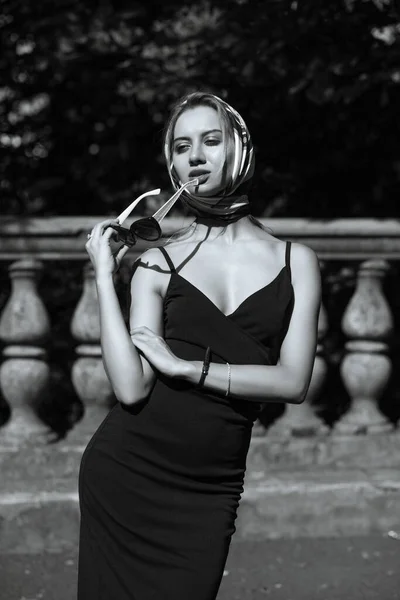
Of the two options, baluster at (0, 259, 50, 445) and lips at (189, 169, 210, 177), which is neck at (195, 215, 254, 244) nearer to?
lips at (189, 169, 210, 177)

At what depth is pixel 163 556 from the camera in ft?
7.77

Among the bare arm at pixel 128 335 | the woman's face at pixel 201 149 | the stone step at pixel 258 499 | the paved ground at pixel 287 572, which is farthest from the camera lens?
the stone step at pixel 258 499

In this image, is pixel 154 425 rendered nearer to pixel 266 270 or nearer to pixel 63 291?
pixel 266 270

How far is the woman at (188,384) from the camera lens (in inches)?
92.3

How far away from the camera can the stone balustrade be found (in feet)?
15.1

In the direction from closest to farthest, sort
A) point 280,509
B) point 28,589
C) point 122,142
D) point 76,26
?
point 28,589 < point 280,509 < point 76,26 < point 122,142

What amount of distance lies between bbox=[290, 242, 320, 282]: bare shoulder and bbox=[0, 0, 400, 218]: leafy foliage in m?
2.58

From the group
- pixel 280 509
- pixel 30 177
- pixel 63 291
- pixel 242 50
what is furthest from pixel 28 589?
pixel 30 177

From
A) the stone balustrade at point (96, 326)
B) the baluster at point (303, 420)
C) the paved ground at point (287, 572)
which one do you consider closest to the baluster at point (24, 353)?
the stone balustrade at point (96, 326)

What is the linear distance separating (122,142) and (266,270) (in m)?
3.74

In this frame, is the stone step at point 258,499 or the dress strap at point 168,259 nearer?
the dress strap at point 168,259

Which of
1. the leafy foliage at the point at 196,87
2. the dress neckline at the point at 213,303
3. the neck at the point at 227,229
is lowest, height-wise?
the leafy foliage at the point at 196,87

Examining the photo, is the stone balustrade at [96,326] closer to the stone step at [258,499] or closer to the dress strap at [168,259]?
the stone step at [258,499]

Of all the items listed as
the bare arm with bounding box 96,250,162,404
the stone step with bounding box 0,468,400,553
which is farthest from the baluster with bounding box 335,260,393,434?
the bare arm with bounding box 96,250,162,404
